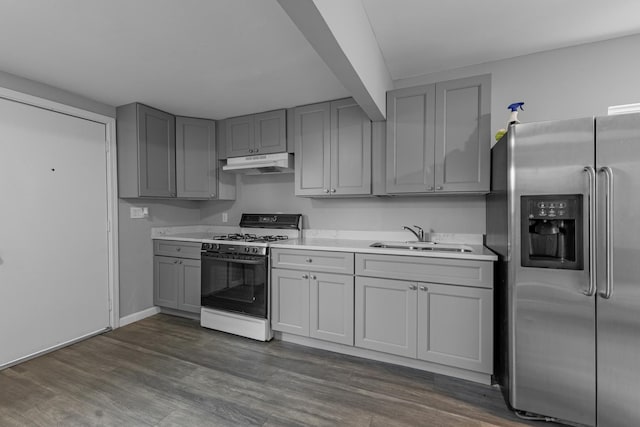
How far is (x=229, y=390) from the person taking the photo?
2012 millimetres

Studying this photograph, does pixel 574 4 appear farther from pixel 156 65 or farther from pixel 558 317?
pixel 156 65

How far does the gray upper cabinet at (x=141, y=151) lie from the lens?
3062mm

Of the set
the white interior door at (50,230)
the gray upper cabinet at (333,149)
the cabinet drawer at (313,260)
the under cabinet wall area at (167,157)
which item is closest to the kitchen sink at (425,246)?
the cabinet drawer at (313,260)

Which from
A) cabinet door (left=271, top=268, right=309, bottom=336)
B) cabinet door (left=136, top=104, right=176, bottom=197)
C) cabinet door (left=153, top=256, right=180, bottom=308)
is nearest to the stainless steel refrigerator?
cabinet door (left=271, top=268, right=309, bottom=336)

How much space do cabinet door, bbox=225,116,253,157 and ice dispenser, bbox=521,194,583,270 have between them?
271 cm

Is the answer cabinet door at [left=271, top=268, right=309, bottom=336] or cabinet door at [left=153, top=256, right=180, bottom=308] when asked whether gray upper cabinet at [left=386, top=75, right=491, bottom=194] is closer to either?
cabinet door at [left=271, top=268, right=309, bottom=336]

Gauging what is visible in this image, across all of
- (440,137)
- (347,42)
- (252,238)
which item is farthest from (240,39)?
(252,238)

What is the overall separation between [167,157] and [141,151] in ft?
1.02

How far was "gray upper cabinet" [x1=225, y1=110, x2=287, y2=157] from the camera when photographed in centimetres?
317

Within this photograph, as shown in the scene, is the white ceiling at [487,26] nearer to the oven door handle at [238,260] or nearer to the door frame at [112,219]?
the oven door handle at [238,260]

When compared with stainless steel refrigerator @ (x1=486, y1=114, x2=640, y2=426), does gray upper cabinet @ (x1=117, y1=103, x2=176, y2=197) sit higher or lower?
higher

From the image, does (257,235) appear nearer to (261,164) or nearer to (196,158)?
(261,164)

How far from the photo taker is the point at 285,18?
1.70 meters

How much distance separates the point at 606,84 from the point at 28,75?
454cm
